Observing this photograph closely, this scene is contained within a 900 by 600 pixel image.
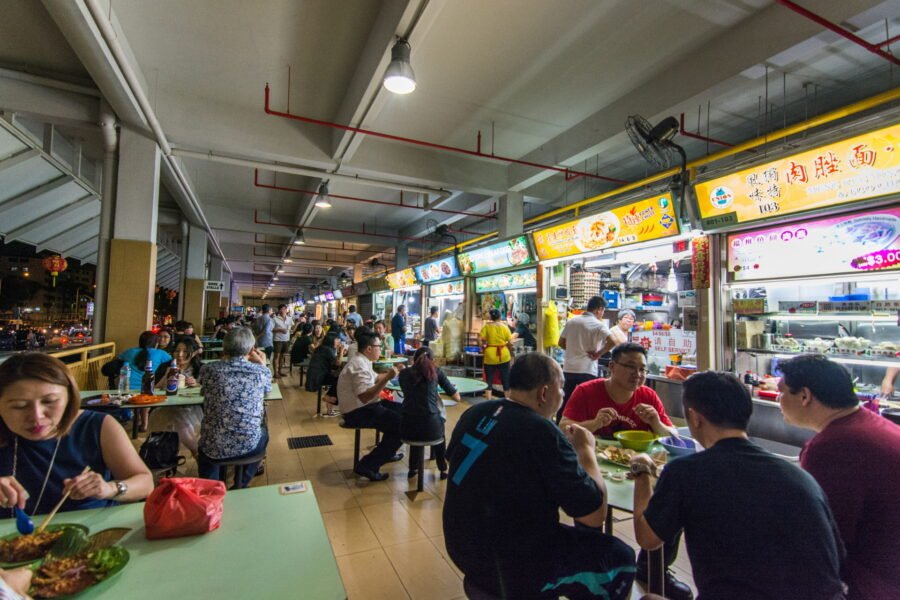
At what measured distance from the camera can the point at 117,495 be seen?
65.9 inches

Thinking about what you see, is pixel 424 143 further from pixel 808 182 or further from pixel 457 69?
pixel 808 182

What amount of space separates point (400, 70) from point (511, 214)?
4.58 metres

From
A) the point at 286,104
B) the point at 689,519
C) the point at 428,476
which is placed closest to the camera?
the point at 689,519

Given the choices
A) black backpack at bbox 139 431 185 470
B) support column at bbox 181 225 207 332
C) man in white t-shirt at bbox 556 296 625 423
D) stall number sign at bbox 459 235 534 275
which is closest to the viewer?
black backpack at bbox 139 431 185 470

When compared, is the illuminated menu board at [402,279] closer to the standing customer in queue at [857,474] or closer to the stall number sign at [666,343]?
the stall number sign at [666,343]

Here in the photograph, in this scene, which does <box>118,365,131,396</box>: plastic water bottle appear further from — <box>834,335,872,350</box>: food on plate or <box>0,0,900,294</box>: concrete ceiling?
<box>834,335,872,350</box>: food on plate

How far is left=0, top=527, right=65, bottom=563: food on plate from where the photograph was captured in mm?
1292

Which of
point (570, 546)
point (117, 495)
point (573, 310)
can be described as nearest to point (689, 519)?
point (570, 546)

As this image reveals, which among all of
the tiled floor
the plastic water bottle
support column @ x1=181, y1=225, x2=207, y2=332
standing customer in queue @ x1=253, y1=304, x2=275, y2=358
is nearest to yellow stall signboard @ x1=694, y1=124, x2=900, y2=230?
the tiled floor

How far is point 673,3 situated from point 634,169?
3.94 m

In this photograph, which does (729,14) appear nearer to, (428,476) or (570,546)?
(570,546)

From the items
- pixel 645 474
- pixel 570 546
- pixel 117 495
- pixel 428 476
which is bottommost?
pixel 428 476

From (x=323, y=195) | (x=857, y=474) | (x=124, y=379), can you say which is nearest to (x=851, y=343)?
(x=857, y=474)

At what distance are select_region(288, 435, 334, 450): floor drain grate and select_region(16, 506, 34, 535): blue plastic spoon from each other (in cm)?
375
